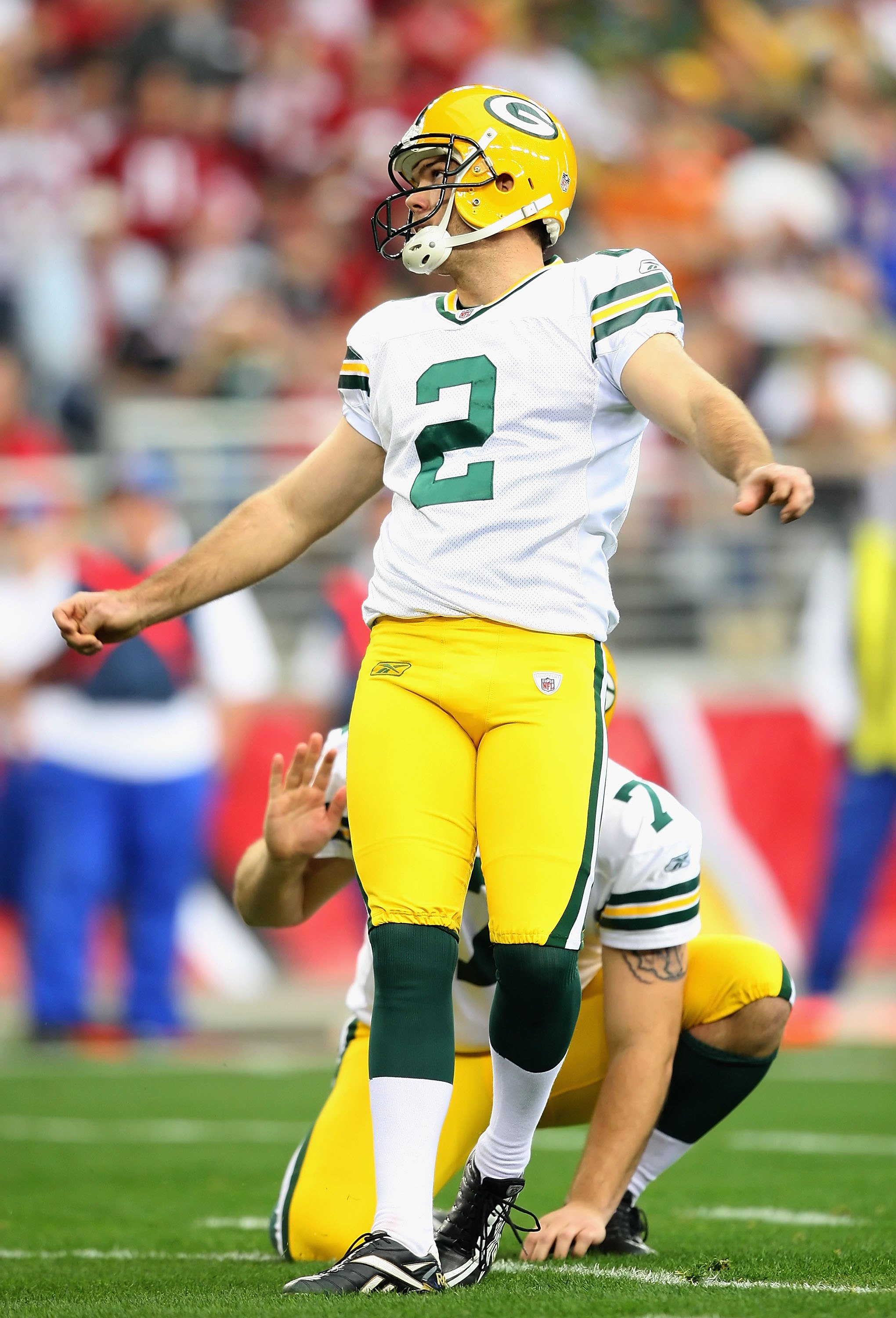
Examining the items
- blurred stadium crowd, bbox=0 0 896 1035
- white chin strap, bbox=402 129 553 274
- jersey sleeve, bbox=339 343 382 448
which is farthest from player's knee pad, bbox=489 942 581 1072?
blurred stadium crowd, bbox=0 0 896 1035

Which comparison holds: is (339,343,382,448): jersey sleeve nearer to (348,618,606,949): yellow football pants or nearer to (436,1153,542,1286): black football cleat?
(348,618,606,949): yellow football pants

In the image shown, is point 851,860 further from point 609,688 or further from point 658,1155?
point 609,688

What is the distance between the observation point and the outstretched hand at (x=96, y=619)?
3.27 m

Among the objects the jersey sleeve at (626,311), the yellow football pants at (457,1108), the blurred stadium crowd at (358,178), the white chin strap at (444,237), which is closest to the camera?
the jersey sleeve at (626,311)

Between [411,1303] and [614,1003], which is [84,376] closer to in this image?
[614,1003]

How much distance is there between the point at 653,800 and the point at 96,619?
1059 mm

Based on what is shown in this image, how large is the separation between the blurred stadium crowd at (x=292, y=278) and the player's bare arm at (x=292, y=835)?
4170 mm

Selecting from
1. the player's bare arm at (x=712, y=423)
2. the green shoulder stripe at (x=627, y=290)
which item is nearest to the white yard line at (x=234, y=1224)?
the player's bare arm at (x=712, y=423)

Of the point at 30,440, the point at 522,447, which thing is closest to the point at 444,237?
the point at 522,447

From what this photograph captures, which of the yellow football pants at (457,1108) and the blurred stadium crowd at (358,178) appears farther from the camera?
the blurred stadium crowd at (358,178)

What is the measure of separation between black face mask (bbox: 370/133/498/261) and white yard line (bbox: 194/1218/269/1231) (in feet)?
6.70

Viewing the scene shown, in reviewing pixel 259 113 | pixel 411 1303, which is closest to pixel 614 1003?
pixel 411 1303

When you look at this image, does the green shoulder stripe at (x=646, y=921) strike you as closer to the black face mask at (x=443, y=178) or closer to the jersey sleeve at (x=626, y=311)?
the jersey sleeve at (x=626, y=311)

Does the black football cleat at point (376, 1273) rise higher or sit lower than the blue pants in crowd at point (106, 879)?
higher
